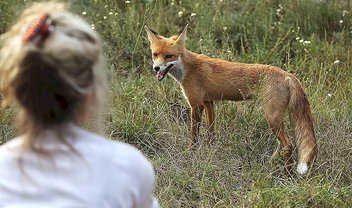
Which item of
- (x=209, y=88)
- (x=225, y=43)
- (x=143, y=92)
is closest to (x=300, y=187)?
(x=209, y=88)

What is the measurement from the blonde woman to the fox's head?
325 cm

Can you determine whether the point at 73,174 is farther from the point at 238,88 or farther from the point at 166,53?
the point at 166,53

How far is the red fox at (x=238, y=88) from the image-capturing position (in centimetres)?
439

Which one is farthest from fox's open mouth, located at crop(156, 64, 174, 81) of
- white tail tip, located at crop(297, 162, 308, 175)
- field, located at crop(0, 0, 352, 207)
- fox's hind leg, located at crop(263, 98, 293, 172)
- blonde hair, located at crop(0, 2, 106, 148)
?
blonde hair, located at crop(0, 2, 106, 148)

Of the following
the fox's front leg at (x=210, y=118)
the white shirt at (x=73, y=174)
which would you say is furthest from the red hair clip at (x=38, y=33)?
the fox's front leg at (x=210, y=118)

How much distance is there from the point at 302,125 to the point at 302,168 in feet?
1.18

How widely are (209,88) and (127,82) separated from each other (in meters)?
0.77

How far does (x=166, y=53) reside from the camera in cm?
486

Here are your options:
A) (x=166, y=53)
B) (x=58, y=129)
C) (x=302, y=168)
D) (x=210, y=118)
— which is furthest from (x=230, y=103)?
(x=58, y=129)

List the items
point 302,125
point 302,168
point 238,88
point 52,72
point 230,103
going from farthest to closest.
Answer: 1. point 230,103
2. point 238,88
3. point 302,125
4. point 302,168
5. point 52,72

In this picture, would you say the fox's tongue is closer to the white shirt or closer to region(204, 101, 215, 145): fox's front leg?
region(204, 101, 215, 145): fox's front leg

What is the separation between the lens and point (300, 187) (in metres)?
3.75

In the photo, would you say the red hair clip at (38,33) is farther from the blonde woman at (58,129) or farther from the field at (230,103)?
the field at (230,103)

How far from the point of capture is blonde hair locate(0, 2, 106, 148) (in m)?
1.46
